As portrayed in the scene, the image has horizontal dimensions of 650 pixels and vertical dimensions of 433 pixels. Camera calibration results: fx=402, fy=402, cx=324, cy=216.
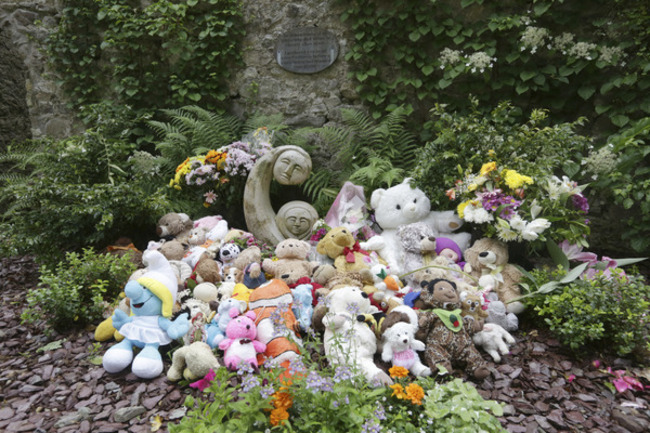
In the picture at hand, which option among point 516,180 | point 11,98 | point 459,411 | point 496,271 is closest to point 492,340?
point 496,271

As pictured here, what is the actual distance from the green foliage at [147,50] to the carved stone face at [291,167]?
221 centimetres

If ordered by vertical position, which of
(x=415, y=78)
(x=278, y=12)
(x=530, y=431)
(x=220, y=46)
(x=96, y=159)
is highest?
(x=278, y=12)

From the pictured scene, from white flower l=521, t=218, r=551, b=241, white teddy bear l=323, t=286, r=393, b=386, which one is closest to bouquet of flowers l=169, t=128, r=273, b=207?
white teddy bear l=323, t=286, r=393, b=386

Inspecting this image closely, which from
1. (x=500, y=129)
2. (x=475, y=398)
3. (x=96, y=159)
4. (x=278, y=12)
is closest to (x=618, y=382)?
(x=475, y=398)

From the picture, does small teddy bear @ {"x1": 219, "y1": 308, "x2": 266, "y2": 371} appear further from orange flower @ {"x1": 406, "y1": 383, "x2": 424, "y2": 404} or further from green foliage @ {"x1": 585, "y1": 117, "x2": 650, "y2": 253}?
green foliage @ {"x1": 585, "y1": 117, "x2": 650, "y2": 253}

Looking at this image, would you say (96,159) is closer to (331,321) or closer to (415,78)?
(331,321)

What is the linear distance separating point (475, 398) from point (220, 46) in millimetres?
5604

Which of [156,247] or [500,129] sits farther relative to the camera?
[500,129]

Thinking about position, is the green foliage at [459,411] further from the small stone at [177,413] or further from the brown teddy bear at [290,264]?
the brown teddy bear at [290,264]

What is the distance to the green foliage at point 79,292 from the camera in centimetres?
308

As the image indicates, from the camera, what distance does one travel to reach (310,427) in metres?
1.93

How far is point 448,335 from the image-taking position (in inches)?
107

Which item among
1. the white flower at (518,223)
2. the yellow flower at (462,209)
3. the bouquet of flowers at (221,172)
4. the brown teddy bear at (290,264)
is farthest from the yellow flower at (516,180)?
the bouquet of flowers at (221,172)

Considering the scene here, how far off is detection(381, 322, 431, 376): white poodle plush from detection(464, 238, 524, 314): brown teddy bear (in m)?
0.98
